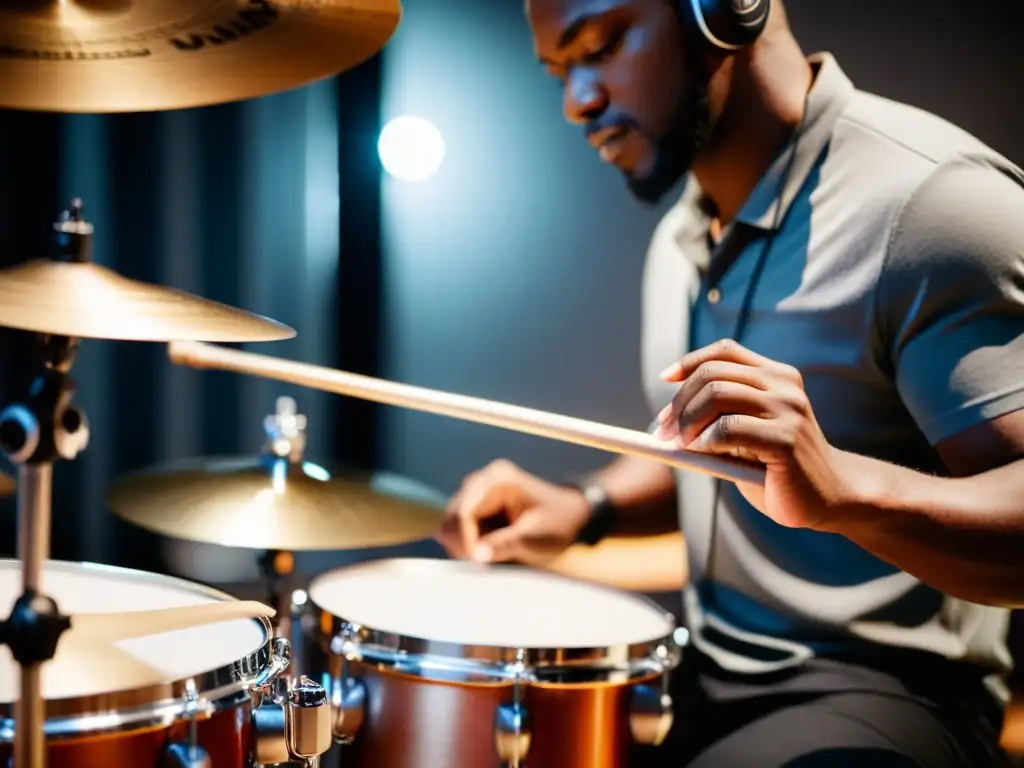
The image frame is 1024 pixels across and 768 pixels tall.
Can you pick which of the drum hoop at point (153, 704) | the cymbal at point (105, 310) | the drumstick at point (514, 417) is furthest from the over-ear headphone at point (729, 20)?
the drum hoop at point (153, 704)

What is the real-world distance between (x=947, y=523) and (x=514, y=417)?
0.46 meters

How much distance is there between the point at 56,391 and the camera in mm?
788

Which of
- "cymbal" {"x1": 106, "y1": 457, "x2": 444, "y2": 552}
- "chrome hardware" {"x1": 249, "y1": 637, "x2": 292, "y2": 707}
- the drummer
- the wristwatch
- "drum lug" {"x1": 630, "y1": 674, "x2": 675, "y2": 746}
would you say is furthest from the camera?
the wristwatch

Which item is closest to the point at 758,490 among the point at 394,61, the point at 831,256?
the point at 831,256

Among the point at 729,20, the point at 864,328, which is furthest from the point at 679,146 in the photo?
the point at 864,328

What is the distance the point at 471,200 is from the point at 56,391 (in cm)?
156

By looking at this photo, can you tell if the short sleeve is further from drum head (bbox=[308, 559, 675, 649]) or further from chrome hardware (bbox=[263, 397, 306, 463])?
chrome hardware (bbox=[263, 397, 306, 463])

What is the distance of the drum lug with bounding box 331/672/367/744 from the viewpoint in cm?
112

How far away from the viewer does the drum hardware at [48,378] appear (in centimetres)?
73

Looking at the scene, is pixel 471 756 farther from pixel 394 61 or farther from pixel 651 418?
pixel 394 61

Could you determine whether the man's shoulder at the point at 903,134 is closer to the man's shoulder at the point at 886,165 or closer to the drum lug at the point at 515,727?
the man's shoulder at the point at 886,165

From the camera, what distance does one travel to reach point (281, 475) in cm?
142

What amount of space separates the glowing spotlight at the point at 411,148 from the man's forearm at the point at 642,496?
94cm

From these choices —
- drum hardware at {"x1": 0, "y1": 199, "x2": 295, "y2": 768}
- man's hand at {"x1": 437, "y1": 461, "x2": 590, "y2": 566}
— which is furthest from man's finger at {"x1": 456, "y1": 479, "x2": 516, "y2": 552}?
drum hardware at {"x1": 0, "y1": 199, "x2": 295, "y2": 768}
